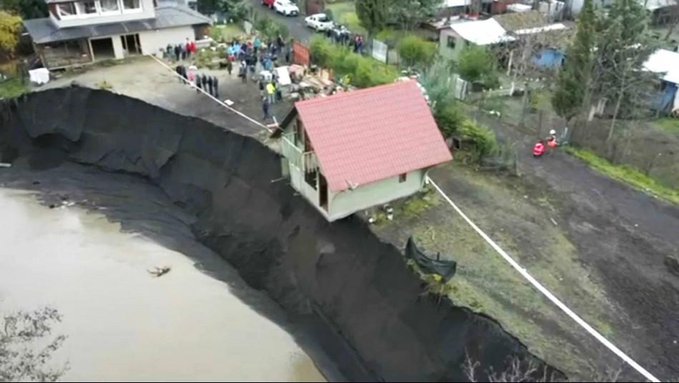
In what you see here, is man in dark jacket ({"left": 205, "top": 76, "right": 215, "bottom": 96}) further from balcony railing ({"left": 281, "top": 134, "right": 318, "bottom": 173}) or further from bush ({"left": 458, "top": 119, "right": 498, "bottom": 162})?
bush ({"left": 458, "top": 119, "right": 498, "bottom": 162})

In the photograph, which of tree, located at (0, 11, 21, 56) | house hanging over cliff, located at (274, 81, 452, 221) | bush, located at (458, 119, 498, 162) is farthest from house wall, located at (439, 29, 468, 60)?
tree, located at (0, 11, 21, 56)

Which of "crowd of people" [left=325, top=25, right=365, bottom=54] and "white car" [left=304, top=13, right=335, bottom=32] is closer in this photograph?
"crowd of people" [left=325, top=25, right=365, bottom=54]

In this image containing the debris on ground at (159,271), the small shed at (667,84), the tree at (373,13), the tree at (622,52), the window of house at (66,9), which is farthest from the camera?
→ the tree at (373,13)

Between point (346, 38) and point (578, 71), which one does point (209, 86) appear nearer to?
point (346, 38)

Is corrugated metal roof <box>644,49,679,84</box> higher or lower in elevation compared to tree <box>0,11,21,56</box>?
lower

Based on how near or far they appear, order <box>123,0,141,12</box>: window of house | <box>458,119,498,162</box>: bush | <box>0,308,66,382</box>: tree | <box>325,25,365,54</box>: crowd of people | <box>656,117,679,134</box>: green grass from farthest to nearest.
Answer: <box>325,25,365,54</box>: crowd of people
<box>123,0,141,12</box>: window of house
<box>656,117,679,134</box>: green grass
<box>458,119,498,162</box>: bush
<box>0,308,66,382</box>: tree

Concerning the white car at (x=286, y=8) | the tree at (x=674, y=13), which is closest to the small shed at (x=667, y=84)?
the tree at (x=674, y=13)

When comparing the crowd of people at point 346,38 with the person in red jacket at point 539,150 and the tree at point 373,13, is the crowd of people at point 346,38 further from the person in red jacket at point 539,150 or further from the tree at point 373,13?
the person in red jacket at point 539,150

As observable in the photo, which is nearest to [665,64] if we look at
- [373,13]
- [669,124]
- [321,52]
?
[669,124]
